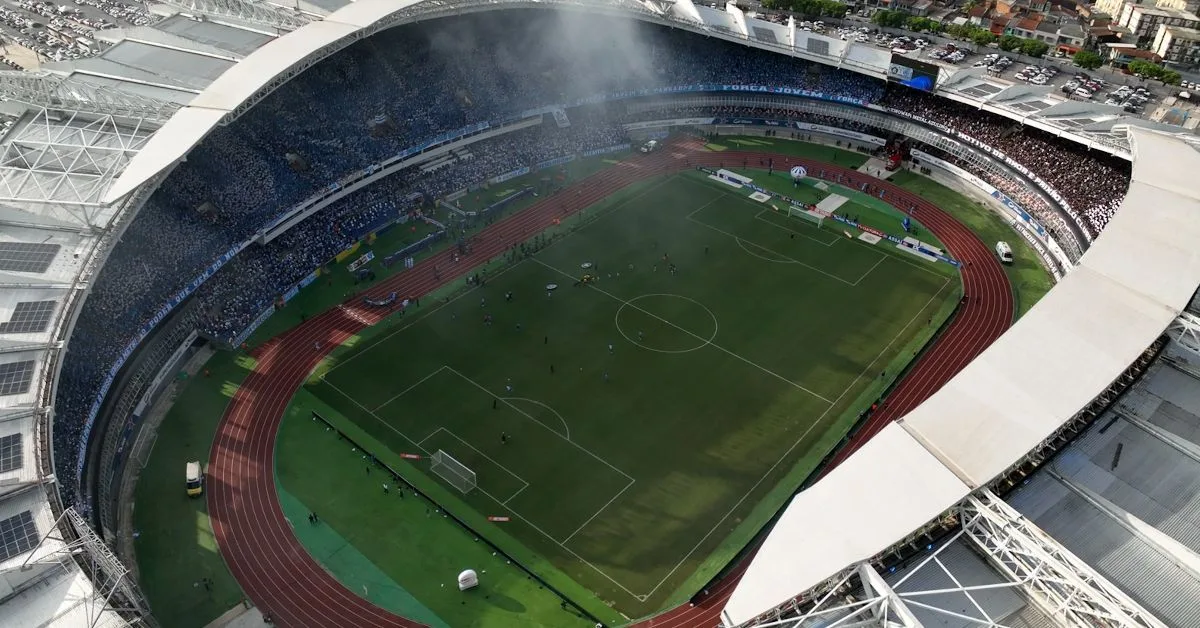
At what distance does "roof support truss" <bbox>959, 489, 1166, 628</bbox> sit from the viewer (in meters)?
24.6

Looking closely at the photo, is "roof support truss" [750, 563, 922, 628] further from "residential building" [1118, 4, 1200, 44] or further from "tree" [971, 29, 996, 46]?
"residential building" [1118, 4, 1200, 44]

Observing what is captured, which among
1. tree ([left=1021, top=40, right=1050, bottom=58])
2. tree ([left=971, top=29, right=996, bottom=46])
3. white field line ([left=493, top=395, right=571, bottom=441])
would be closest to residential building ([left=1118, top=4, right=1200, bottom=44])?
tree ([left=1021, top=40, right=1050, bottom=58])

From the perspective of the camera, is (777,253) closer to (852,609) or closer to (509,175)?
(509,175)

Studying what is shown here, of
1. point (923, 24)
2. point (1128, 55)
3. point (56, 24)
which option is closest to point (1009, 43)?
point (923, 24)

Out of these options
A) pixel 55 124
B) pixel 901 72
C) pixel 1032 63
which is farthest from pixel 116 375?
pixel 1032 63

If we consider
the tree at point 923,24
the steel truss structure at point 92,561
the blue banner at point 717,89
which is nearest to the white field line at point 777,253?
the blue banner at point 717,89

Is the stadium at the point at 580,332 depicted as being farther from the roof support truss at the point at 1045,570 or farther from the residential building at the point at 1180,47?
the residential building at the point at 1180,47

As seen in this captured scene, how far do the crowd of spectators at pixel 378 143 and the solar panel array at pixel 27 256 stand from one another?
10.2 feet

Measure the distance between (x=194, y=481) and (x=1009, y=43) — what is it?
84.9 meters

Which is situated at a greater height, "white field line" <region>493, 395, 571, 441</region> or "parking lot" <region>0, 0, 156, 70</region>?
"parking lot" <region>0, 0, 156, 70</region>

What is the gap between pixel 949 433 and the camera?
29.2 metres

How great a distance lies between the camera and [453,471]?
38.5 meters

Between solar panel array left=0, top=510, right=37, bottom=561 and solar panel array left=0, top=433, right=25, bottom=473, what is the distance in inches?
93.0

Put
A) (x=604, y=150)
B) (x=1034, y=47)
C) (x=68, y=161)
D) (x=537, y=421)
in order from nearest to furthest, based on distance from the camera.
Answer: (x=537, y=421)
(x=68, y=161)
(x=604, y=150)
(x=1034, y=47)
